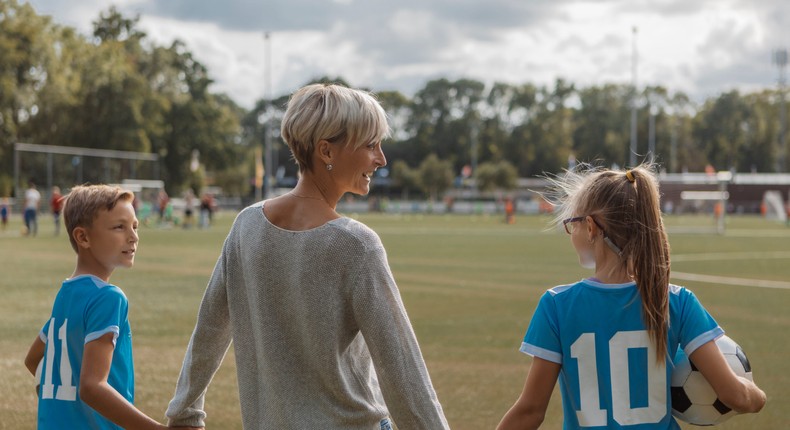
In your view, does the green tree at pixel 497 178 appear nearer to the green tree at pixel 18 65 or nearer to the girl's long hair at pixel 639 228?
the green tree at pixel 18 65

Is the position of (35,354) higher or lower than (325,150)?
lower

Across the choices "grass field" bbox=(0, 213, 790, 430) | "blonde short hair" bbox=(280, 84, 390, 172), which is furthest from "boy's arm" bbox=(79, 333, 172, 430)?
"grass field" bbox=(0, 213, 790, 430)

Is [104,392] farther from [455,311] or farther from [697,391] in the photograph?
[455,311]

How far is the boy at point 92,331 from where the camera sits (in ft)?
9.39

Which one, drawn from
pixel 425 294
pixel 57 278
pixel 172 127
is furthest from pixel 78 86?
pixel 425 294

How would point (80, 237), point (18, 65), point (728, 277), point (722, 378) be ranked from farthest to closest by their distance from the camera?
1. point (18, 65)
2. point (728, 277)
3. point (80, 237)
4. point (722, 378)

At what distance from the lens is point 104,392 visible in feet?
9.23

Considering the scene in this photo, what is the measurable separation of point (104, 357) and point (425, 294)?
11.5 m

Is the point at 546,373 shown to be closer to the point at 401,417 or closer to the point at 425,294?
the point at 401,417

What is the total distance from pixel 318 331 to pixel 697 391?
1.23m

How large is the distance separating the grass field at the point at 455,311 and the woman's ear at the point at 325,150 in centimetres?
350

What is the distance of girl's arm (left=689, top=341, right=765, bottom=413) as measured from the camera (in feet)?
8.75

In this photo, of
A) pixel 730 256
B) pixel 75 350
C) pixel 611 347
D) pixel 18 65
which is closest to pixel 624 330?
pixel 611 347

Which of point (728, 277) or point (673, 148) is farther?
point (673, 148)
